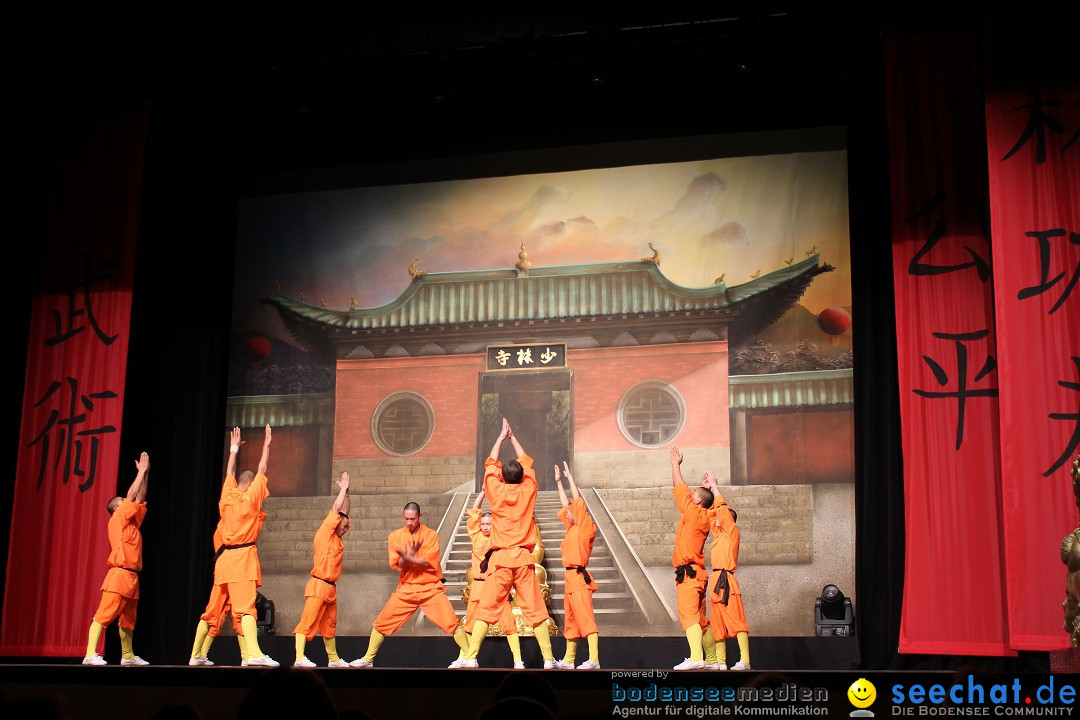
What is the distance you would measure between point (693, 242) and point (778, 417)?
4.94 feet

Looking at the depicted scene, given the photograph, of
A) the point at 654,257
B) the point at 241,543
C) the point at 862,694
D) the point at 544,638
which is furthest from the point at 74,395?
the point at 862,694

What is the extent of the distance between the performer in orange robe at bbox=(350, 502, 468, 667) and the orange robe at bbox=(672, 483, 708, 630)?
1.46 metres

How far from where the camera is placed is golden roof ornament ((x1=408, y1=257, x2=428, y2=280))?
29.5 feet

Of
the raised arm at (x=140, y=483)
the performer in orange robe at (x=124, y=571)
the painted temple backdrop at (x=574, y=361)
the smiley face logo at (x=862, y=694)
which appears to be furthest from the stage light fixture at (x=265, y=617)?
the smiley face logo at (x=862, y=694)

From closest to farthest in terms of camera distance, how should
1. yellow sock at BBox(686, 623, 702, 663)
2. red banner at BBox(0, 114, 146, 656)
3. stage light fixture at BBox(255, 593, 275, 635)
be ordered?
1. yellow sock at BBox(686, 623, 702, 663)
2. red banner at BBox(0, 114, 146, 656)
3. stage light fixture at BBox(255, 593, 275, 635)

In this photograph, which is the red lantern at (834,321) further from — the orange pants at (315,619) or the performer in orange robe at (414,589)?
the orange pants at (315,619)

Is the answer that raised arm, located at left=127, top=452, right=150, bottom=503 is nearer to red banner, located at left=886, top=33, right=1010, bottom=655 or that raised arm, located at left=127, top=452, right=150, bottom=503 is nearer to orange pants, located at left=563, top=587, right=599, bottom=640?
orange pants, located at left=563, top=587, right=599, bottom=640

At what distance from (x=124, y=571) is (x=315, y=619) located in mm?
1356

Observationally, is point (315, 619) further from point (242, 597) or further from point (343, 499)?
point (343, 499)

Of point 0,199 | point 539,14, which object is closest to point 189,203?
point 0,199

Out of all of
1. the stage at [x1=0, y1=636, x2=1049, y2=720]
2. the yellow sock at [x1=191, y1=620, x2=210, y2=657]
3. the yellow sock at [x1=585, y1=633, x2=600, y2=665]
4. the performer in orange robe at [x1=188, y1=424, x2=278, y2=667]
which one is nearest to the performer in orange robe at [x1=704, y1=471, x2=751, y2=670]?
the yellow sock at [x1=585, y1=633, x2=600, y2=665]

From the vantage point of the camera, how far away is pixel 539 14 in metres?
7.41

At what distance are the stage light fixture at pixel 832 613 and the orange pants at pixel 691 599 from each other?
3.42ft

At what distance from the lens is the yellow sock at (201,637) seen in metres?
7.23
